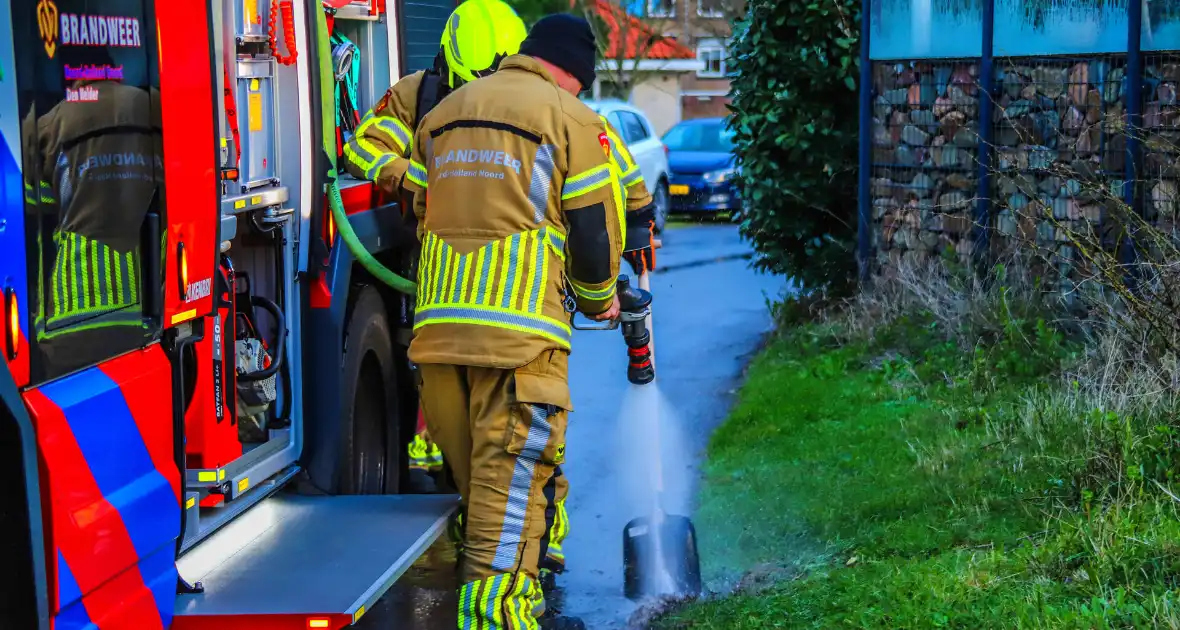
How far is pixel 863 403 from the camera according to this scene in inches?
297

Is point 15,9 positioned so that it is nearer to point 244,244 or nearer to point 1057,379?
point 244,244

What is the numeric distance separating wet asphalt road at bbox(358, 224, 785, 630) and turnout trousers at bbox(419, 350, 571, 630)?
27.1 inches

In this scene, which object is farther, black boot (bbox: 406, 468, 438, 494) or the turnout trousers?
black boot (bbox: 406, 468, 438, 494)

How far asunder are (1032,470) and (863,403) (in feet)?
6.56

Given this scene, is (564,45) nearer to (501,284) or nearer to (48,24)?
(501,284)

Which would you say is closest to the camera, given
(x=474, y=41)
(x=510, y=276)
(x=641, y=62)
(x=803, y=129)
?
(x=510, y=276)

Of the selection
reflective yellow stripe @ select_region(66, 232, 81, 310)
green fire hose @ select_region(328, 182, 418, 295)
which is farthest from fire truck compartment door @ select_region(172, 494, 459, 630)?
reflective yellow stripe @ select_region(66, 232, 81, 310)

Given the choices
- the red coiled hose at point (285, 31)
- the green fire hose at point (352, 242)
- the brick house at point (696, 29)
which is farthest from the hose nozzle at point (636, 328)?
the brick house at point (696, 29)

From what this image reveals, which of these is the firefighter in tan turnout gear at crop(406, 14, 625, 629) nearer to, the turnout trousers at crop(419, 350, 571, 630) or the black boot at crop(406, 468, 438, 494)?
the turnout trousers at crop(419, 350, 571, 630)

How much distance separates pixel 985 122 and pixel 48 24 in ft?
22.0

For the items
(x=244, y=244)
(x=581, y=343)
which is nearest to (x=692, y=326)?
(x=581, y=343)

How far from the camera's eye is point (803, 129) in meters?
9.64

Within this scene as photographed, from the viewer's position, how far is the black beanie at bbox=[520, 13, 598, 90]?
4.61 meters

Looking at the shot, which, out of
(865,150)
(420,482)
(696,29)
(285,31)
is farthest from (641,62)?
(285,31)
